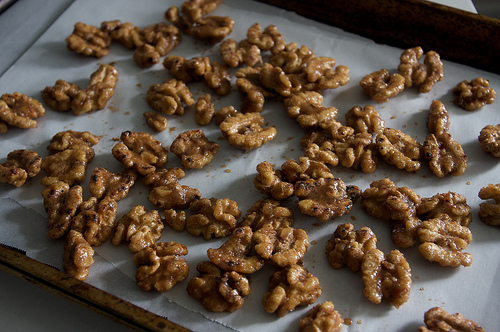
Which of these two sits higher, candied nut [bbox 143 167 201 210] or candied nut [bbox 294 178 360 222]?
candied nut [bbox 294 178 360 222]

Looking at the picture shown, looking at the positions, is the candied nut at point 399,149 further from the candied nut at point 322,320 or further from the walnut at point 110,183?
the walnut at point 110,183

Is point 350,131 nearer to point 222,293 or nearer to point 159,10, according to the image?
point 222,293

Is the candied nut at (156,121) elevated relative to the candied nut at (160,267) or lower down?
elevated

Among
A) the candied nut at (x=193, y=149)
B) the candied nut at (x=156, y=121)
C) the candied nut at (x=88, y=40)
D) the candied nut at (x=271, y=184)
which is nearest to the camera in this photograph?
the candied nut at (x=271, y=184)

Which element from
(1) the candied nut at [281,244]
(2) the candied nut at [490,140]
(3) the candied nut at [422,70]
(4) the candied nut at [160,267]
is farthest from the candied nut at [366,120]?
(4) the candied nut at [160,267]

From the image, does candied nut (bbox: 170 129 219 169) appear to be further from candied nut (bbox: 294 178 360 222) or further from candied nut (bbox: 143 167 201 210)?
candied nut (bbox: 294 178 360 222)

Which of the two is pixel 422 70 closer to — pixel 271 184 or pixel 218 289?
pixel 271 184

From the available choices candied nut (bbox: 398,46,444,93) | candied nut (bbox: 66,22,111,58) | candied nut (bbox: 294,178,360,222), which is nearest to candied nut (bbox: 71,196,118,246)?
candied nut (bbox: 294,178,360,222)

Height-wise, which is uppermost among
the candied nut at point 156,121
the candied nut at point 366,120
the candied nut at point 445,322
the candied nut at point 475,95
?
the candied nut at point 475,95
